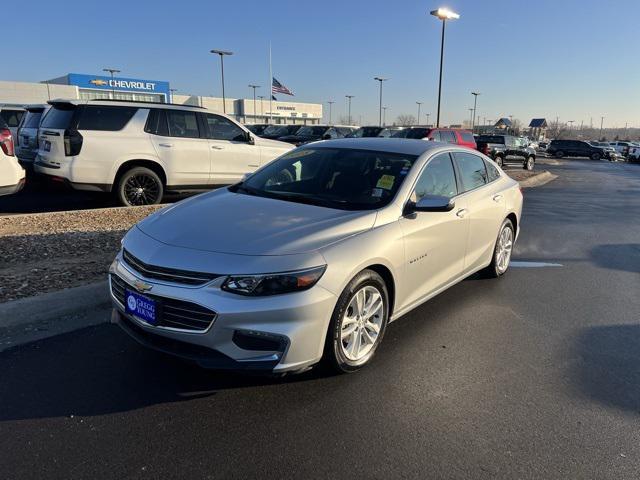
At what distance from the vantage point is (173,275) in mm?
3039

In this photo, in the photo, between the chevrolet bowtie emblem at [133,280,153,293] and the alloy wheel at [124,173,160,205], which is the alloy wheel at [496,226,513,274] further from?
the alloy wheel at [124,173,160,205]

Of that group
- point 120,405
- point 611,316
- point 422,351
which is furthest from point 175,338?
point 611,316

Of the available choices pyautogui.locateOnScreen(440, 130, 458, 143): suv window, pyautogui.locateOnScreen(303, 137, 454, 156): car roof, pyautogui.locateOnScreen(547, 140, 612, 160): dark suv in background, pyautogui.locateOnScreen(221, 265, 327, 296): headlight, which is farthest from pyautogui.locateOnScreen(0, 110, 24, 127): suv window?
pyautogui.locateOnScreen(547, 140, 612, 160): dark suv in background

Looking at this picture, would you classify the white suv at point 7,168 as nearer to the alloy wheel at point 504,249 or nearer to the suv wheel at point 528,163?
the alloy wheel at point 504,249

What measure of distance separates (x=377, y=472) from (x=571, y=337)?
8.60 ft

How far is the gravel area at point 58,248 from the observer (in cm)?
492

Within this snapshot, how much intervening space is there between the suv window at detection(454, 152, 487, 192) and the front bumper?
8.43 feet

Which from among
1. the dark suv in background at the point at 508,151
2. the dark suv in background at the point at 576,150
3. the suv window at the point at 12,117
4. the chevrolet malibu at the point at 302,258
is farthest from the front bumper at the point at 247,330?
the dark suv in background at the point at 576,150

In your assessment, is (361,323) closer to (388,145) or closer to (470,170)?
(388,145)

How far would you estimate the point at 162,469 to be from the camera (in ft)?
8.42

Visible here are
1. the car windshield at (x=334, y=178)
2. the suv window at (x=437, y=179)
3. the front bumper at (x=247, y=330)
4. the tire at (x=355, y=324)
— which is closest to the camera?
the front bumper at (x=247, y=330)

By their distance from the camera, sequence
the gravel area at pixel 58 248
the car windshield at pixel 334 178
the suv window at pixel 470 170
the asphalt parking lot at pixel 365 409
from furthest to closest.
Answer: the suv window at pixel 470 170
the gravel area at pixel 58 248
the car windshield at pixel 334 178
the asphalt parking lot at pixel 365 409

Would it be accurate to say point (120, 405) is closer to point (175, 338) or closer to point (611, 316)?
point (175, 338)

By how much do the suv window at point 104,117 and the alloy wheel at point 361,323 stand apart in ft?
21.9
